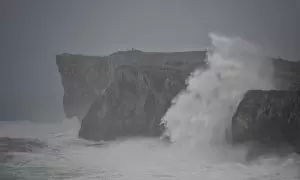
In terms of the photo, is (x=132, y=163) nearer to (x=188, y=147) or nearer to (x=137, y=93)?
(x=188, y=147)

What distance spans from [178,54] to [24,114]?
3.44 m

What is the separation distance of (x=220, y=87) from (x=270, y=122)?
1.47m

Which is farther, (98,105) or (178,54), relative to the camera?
(98,105)

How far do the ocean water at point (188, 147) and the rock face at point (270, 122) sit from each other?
208 millimetres

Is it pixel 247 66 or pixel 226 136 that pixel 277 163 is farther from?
pixel 247 66

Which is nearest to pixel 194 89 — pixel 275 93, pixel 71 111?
pixel 275 93

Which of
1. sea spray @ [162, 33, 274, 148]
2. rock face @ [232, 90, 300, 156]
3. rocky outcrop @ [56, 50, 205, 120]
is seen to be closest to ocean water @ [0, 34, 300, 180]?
sea spray @ [162, 33, 274, 148]

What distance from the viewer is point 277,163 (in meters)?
5.19

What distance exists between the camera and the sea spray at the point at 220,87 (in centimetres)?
Answer: 643

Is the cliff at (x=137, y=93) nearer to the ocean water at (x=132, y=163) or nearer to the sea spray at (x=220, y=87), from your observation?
the sea spray at (x=220, y=87)

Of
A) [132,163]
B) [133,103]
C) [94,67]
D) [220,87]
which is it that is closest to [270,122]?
[220,87]

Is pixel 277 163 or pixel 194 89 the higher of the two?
pixel 194 89

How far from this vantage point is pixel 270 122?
550cm

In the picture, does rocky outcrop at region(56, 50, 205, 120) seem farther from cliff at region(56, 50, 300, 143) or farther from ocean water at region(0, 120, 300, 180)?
ocean water at region(0, 120, 300, 180)
